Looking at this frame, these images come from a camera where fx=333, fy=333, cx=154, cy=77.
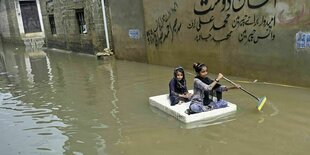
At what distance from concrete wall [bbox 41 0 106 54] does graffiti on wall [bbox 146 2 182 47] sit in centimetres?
411

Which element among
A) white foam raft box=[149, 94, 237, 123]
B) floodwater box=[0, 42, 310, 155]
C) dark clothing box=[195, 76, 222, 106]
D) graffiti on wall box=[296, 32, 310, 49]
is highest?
graffiti on wall box=[296, 32, 310, 49]

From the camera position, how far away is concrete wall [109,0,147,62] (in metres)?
13.3

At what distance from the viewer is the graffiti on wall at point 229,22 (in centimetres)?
800

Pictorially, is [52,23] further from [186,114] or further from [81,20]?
[186,114]

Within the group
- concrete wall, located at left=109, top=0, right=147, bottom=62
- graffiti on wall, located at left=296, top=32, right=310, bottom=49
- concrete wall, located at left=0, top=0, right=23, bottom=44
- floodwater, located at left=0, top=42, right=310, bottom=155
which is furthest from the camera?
concrete wall, located at left=0, top=0, right=23, bottom=44

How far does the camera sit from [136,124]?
5859mm

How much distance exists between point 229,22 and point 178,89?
3.32m

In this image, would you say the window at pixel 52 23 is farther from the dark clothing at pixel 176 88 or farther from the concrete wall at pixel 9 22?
the dark clothing at pixel 176 88

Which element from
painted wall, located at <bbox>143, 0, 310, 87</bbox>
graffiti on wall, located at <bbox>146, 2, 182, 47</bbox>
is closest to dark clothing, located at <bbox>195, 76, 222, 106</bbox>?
painted wall, located at <bbox>143, 0, 310, 87</bbox>

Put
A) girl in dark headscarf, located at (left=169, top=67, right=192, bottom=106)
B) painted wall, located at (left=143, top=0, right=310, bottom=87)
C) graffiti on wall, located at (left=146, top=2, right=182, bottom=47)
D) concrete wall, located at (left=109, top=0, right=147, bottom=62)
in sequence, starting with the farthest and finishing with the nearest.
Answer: concrete wall, located at (left=109, top=0, right=147, bottom=62) < graffiti on wall, located at (left=146, top=2, right=182, bottom=47) < painted wall, located at (left=143, top=0, right=310, bottom=87) < girl in dark headscarf, located at (left=169, top=67, right=192, bottom=106)

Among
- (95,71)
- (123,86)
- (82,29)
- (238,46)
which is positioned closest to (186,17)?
(238,46)

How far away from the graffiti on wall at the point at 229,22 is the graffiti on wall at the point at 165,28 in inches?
31.5

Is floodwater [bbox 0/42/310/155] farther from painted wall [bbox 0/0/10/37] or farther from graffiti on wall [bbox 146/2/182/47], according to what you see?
painted wall [bbox 0/0/10/37]

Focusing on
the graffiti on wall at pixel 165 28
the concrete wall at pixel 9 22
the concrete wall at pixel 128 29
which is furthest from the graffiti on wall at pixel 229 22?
the concrete wall at pixel 9 22
